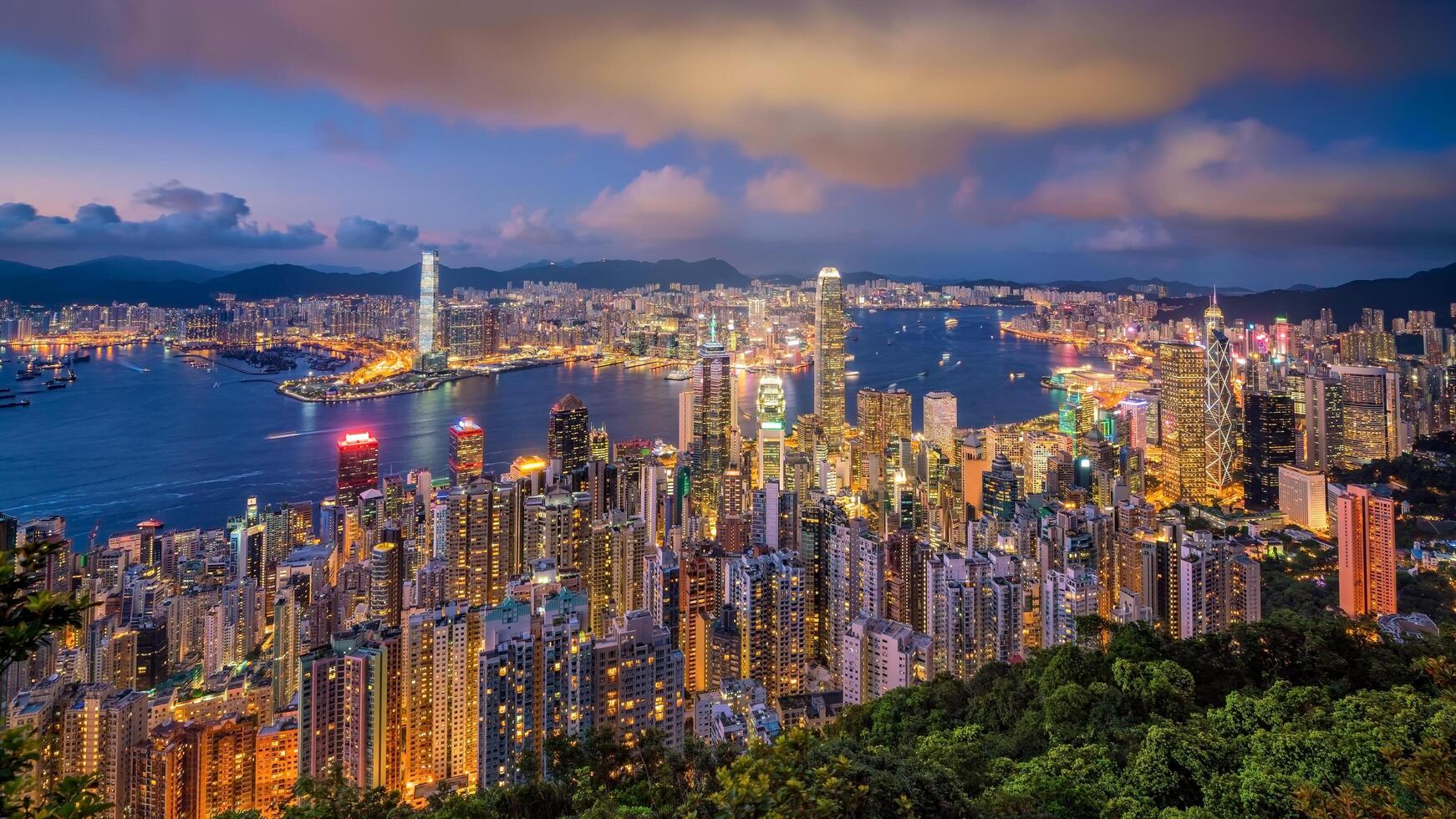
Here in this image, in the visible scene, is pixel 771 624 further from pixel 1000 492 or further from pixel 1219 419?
pixel 1219 419

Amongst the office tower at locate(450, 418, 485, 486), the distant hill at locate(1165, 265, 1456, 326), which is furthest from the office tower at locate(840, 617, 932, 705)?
the distant hill at locate(1165, 265, 1456, 326)

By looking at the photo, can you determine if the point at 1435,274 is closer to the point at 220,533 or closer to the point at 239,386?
the point at 220,533

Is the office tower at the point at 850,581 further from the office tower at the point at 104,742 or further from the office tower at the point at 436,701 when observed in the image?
the office tower at the point at 104,742

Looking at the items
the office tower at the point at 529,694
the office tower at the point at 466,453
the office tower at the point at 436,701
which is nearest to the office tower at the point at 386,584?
the office tower at the point at 436,701

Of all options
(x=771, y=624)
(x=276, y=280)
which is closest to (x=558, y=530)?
(x=771, y=624)

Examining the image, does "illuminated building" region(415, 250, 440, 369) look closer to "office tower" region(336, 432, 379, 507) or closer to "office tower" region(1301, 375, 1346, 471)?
"office tower" region(336, 432, 379, 507)

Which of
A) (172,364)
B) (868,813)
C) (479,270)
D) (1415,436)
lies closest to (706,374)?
(1415,436)

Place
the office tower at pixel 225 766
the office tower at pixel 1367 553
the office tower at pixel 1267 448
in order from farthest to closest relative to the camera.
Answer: the office tower at pixel 1267 448
the office tower at pixel 1367 553
the office tower at pixel 225 766
